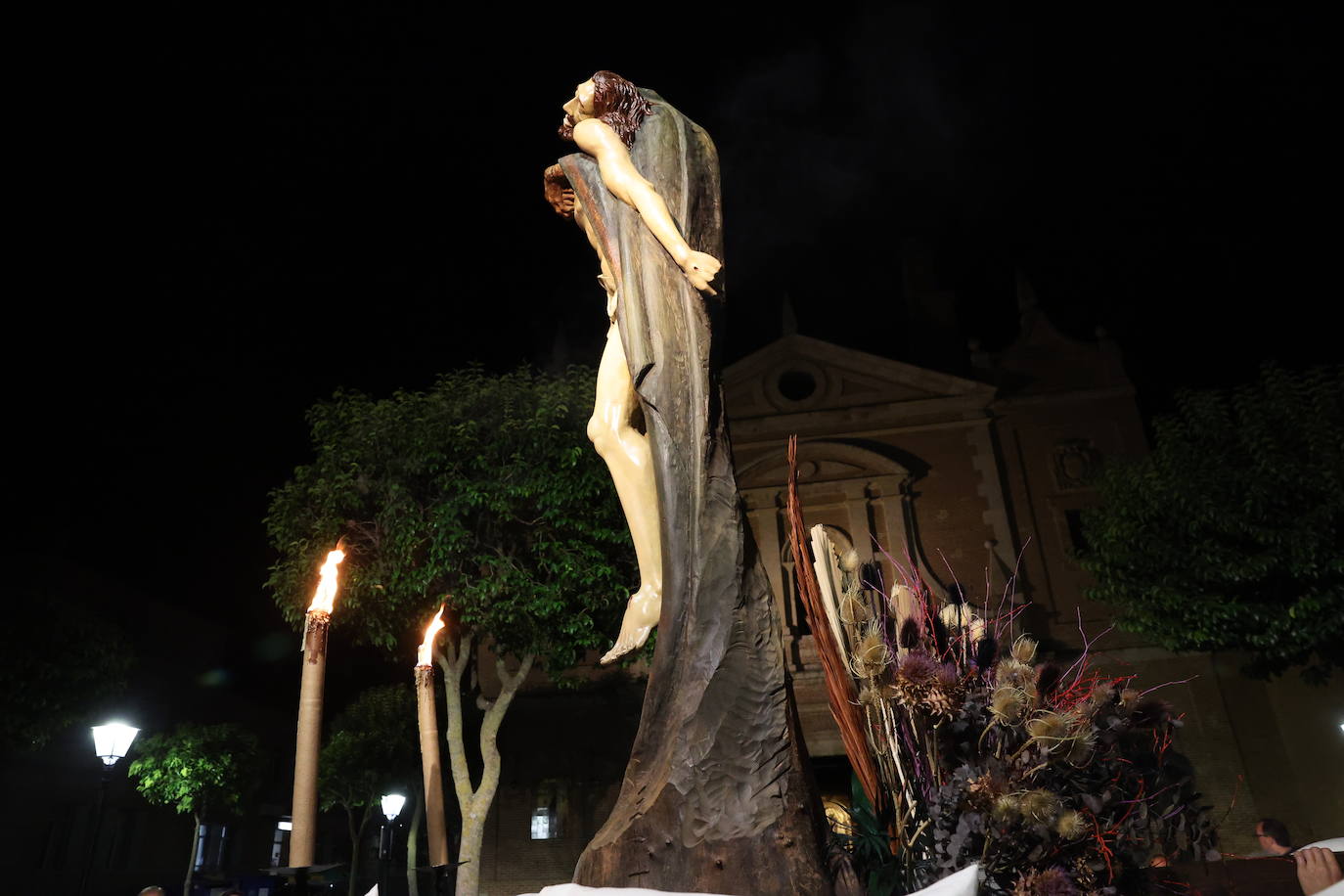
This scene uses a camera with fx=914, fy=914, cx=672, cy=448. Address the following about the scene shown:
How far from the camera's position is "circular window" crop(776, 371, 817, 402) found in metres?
21.1

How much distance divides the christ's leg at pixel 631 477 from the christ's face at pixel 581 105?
78 centimetres

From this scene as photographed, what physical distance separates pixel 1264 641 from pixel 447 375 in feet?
41.2

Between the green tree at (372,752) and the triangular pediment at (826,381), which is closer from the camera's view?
the green tree at (372,752)

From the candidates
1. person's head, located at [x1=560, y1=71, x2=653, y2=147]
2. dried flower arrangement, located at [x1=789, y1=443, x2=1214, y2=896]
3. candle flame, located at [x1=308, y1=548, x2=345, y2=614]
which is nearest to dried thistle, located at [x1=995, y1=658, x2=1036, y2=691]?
dried flower arrangement, located at [x1=789, y1=443, x2=1214, y2=896]

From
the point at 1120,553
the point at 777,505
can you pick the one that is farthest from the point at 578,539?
the point at 1120,553

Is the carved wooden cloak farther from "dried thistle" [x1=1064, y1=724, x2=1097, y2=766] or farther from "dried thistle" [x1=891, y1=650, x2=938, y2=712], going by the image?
"dried thistle" [x1=1064, y1=724, x2=1097, y2=766]

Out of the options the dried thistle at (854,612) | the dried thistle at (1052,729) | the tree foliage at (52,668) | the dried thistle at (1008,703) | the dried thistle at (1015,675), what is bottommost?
the dried thistle at (1052,729)

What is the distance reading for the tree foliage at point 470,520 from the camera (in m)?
12.0

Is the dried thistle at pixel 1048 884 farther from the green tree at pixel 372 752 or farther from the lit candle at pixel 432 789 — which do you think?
the green tree at pixel 372 752

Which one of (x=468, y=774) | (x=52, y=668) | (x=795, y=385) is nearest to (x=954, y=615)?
(x=468, y=774)

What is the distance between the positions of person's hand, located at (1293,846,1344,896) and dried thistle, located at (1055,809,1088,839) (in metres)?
0.77

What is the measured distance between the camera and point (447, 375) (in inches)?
537

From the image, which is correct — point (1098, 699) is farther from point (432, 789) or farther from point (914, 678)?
point (432, 789)

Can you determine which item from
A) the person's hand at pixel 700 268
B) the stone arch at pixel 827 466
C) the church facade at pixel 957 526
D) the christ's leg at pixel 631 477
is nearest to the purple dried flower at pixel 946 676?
the christ's leg at pixel 631 477
